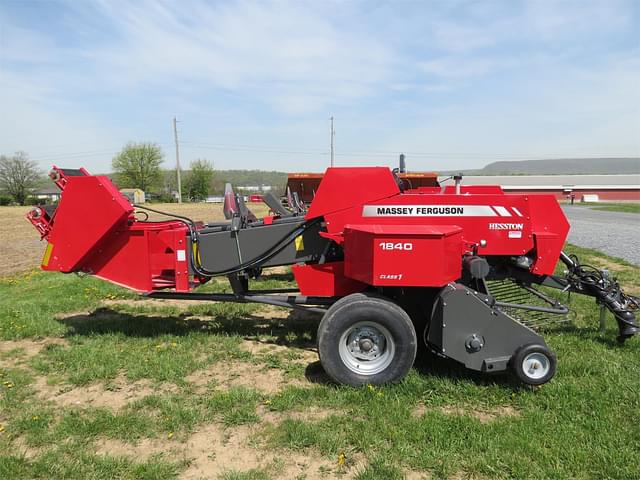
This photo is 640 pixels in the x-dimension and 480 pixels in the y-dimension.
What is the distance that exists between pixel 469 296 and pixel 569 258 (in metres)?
1.81

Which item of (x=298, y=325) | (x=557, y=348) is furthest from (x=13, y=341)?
(x=557, y=348)

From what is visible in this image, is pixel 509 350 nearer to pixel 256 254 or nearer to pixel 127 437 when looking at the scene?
pixel 256 254

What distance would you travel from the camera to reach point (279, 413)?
3561 mm

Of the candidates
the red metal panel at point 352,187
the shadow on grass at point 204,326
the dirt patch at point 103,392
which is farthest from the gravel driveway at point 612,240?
the dirt patch at point 103,392

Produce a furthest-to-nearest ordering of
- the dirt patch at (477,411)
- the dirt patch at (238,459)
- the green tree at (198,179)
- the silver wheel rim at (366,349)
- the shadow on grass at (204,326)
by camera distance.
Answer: the green tree at (198,179), the shadow on grass at (204,326), the silver wheel rim at (366,349), the dirt patch at (477,411), the dirt patch at (238,459)

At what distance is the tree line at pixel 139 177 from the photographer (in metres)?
69.6

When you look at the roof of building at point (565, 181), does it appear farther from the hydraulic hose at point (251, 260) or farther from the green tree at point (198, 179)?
the hydraulic hose at point (251, 260)

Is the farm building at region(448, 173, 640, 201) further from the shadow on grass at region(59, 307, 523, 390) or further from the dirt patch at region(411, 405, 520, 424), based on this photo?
the dirt patch at region(411, 405, 520, 424)

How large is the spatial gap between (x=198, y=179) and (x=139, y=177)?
11767mm

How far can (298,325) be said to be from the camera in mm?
5746

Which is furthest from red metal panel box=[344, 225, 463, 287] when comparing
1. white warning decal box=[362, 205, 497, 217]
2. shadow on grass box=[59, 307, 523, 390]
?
shadow on grass box=[59, 307, 523, 390]

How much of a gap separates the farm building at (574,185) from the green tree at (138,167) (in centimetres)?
5296

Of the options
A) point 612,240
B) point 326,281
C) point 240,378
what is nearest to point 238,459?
point 240,378

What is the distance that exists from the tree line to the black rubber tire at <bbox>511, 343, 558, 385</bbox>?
62.6m
